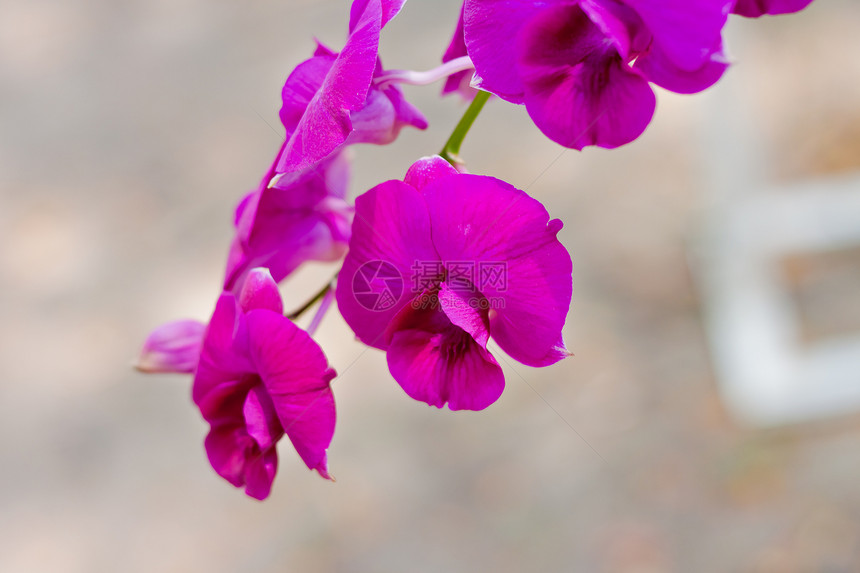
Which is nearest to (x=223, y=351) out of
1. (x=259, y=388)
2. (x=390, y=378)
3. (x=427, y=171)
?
(x=259, y=388)

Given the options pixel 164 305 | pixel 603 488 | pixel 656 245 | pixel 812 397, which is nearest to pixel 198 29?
pixel 164 305

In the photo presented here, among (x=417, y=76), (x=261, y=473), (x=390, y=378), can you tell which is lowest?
(x=390, y=378)

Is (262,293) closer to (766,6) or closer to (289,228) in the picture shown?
(289,228)

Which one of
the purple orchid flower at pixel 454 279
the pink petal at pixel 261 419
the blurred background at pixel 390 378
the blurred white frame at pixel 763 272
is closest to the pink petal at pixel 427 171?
the purple orchid flower at pixel 454 279

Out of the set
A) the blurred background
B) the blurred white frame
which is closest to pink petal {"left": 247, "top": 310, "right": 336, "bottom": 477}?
the blurred background

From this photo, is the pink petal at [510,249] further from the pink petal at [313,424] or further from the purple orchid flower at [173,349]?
the purple orchid flower at [173,349]

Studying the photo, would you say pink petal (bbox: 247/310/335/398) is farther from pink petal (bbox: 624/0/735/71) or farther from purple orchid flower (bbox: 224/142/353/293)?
pink petal (bbox: 624/0/735/71)
